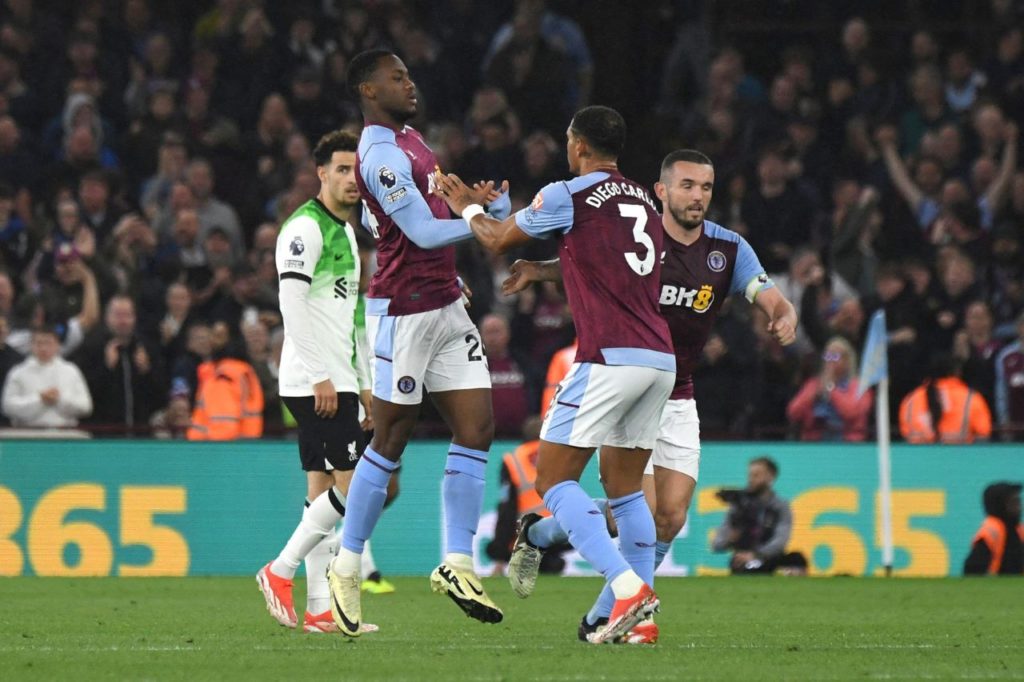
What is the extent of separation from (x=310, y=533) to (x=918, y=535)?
783 centimetres

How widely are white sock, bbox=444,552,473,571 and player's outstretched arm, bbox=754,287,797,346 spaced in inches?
71.3

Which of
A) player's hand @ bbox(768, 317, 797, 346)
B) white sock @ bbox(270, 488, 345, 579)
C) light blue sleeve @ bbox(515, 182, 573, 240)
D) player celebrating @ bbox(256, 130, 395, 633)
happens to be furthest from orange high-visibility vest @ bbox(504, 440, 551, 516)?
light blue sleeve @ bbox(515, 182, 573, 240)

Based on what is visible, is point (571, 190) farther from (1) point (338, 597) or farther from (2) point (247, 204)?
(2) point (247, 204)

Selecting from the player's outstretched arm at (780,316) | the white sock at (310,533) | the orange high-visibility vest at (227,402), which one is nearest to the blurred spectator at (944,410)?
the orange high-visibility vest at (227,402)

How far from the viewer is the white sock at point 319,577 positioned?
9.59m

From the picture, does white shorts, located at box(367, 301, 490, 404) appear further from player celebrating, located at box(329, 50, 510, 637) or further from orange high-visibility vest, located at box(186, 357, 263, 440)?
orange high-visibility vest, located at box(186, 357, 263, 440)

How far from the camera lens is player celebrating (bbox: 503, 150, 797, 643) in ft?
30.5

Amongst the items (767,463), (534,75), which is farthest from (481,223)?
(534,75)

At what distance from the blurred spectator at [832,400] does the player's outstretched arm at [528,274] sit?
8106mm

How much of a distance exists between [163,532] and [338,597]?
6854 millimetres

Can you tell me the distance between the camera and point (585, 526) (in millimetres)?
8203

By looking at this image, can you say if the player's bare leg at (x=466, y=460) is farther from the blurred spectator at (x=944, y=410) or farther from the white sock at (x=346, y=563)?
the blurred spectator at (x=944, y=410)

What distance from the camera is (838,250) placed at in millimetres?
18469

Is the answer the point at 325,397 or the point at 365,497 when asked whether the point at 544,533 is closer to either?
the point at 365,497
